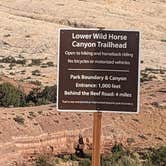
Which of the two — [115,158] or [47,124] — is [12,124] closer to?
[47,124]

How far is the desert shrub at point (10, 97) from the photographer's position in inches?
848

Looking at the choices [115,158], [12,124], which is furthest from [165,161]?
[12,124]

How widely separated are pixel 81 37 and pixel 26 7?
58671mm

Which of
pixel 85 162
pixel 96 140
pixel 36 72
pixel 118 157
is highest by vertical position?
pixel 36 72

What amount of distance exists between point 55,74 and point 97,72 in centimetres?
3024

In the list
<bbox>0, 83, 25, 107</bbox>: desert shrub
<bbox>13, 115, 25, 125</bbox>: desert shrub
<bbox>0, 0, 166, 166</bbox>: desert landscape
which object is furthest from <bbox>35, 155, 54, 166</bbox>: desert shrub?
<bbox>0, 83, 25, 107</bbox>: desert shrub

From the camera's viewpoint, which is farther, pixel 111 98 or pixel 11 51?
pixel 11 51

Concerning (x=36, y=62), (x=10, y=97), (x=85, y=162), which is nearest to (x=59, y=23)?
(x=36, y=62)

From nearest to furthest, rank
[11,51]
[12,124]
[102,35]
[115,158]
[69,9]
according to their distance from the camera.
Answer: [102,35] < [115,158] < [12,124] < [11,51] < [69,9]

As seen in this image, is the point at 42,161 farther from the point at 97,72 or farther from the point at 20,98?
Result: the point at 97,72

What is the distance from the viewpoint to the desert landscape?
16.9 meters

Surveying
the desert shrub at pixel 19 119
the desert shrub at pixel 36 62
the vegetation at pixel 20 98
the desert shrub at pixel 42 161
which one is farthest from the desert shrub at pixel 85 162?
the desert shrub at pixel 36 62

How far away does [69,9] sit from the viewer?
213 ft

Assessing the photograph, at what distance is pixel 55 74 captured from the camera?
123 ft
